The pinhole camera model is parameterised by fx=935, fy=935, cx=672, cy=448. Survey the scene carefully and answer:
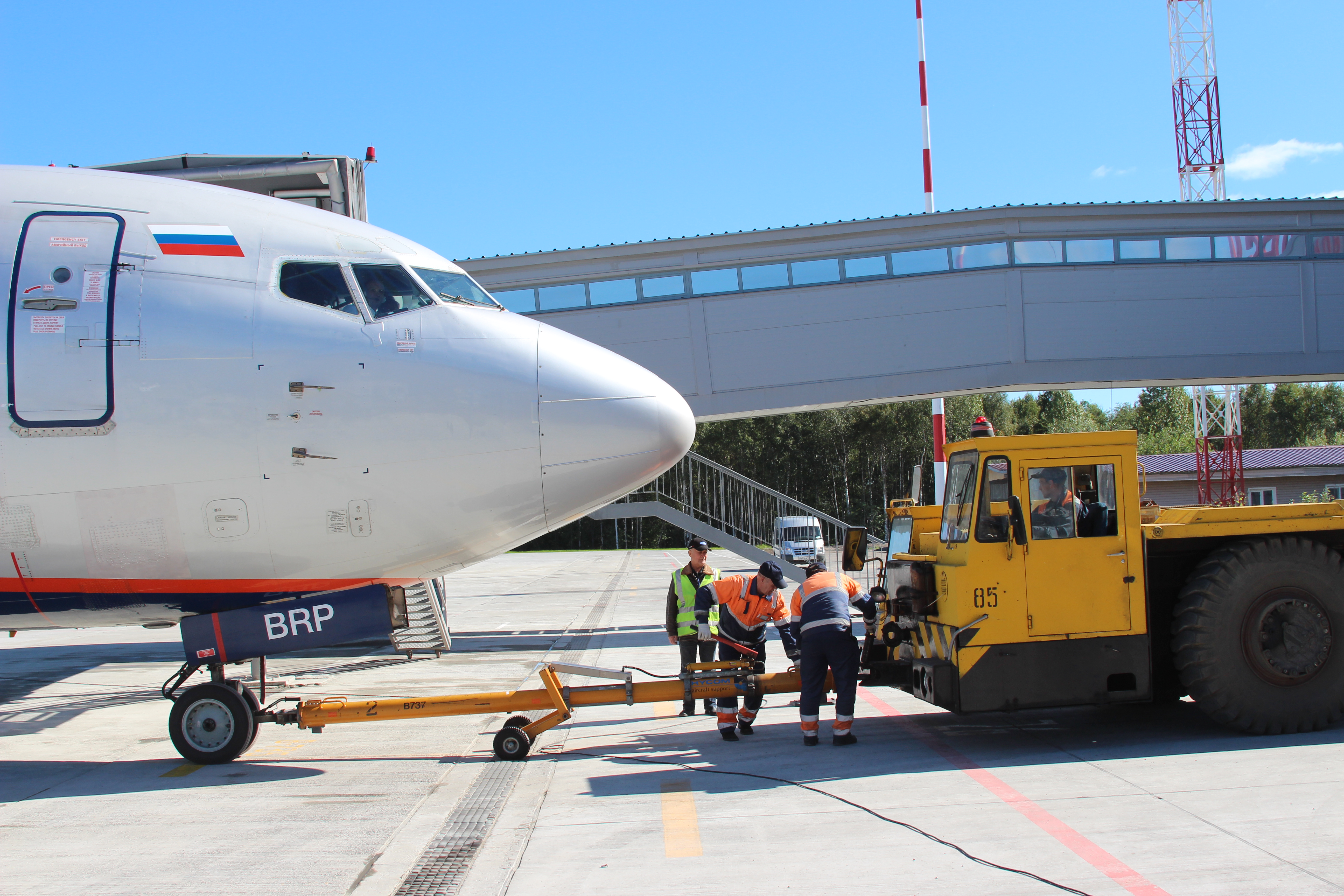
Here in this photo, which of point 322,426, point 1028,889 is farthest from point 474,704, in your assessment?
point 1028,889

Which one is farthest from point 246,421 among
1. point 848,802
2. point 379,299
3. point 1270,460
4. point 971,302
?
point 1270,460

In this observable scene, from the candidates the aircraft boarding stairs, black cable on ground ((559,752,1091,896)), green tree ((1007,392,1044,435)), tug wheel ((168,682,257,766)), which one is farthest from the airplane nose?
green tree ((1007,392,1044,435))

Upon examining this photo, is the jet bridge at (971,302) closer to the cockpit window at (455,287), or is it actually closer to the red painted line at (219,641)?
the cockpit window at (455,287)

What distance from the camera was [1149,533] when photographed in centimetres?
747

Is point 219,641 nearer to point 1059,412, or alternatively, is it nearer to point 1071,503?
point 1071,503

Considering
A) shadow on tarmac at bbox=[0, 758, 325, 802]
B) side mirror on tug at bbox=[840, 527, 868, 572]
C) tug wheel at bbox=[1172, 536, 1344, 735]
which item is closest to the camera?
shadow on tarmac at bbox=[0, 758, 325, 802]

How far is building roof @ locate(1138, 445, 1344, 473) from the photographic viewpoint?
42344 mm

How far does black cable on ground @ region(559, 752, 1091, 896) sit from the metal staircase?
5.80 meters

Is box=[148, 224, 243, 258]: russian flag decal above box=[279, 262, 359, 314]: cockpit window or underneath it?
above

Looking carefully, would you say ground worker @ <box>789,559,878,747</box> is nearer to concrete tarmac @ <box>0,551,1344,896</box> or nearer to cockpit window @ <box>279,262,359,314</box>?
concrete tarmac @ <box>0,551,1344,896</box>

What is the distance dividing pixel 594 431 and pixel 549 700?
2.34m

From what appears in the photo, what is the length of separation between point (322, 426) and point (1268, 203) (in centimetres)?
1659

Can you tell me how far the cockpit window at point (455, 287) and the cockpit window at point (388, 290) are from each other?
0.11 metres

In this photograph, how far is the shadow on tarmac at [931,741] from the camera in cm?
689
